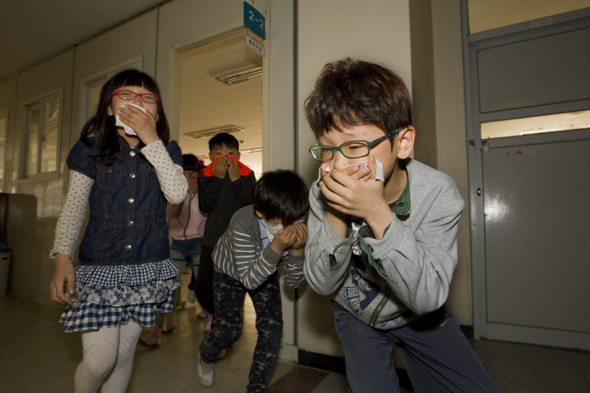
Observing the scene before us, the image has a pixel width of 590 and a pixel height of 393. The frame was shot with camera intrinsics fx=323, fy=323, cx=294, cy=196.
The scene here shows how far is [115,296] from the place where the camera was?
118 cm

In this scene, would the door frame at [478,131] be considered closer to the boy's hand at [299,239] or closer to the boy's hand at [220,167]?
the boy's hand at [299,239]

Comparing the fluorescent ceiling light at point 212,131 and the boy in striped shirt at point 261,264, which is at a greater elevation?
the fluorescent ceiling light at point 212,131

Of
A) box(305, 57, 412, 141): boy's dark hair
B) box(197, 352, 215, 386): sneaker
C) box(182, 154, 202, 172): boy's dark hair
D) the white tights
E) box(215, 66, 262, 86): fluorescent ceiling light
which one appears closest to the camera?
box(305, 57, 412, 141): boy's dark hair

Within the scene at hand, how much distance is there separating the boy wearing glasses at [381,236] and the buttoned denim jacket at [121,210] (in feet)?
2.17

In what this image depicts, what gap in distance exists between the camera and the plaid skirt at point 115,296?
1.14 metres

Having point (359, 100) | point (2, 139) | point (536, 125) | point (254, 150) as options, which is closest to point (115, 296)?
point (359, 100)

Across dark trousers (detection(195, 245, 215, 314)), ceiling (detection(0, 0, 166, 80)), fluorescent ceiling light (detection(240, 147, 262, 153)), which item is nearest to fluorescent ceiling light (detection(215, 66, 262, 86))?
ceiling (detection(0, 0, 166, 80))

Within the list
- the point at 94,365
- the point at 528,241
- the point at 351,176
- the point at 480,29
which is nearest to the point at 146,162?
the point at 94,365

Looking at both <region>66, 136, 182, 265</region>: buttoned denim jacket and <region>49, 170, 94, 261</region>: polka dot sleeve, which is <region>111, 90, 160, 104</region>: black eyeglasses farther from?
<region>49, 170, 94, 261</region>: polka dot sleeve

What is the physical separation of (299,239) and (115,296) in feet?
2.55

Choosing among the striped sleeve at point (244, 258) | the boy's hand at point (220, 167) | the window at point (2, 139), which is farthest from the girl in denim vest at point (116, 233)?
the window at point (2, 139)

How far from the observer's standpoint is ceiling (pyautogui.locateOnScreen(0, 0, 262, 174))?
3.36 m

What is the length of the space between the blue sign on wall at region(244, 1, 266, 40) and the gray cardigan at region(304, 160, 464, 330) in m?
1.63

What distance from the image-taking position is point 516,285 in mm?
2730
